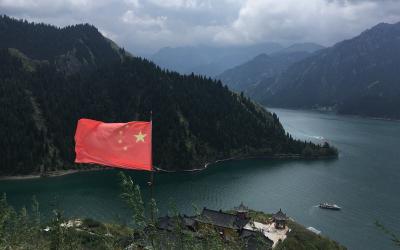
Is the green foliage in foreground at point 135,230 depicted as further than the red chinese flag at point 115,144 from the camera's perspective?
No

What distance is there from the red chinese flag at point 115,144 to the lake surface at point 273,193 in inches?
3399

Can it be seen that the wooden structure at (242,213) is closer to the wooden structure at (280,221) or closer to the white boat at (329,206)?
the wooden structure at (280,221)

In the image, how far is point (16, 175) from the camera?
17150 centimetres

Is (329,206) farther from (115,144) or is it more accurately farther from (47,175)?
(115,144)

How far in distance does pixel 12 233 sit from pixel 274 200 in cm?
12341

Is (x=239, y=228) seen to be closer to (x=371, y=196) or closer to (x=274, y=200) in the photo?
(x=274, y=200)

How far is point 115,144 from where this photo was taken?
72.3ft

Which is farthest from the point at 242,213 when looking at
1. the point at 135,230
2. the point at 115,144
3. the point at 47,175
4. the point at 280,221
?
the point at 115,144

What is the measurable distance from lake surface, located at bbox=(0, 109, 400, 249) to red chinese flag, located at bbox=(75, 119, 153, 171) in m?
86.3

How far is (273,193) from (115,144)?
13358 cm

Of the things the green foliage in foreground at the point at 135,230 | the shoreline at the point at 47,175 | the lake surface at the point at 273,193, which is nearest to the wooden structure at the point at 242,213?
the lake surface at the point at 273,193

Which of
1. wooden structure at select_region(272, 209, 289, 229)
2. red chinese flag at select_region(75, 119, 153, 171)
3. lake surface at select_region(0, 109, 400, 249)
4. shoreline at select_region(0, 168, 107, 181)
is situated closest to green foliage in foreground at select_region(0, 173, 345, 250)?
red chinese flag at select_region(75, 119, 153, 171)

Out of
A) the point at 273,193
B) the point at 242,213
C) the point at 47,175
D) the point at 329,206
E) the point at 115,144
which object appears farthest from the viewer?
the point at 47,175

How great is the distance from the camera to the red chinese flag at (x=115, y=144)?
844 inches
